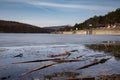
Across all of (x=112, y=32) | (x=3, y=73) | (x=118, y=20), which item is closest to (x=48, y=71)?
(x=3, y=73)

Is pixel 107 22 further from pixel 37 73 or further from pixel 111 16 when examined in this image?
pixel 37 73

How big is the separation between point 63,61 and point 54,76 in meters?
5.11

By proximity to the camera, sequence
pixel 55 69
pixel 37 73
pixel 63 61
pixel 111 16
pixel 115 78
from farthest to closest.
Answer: pixel 111 16
pixel 63 61
pixel 55 69
pixel 37 73
pixel 115 78

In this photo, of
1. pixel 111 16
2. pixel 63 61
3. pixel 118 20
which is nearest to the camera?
pixel 63 61

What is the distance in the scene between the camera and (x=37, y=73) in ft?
40.9

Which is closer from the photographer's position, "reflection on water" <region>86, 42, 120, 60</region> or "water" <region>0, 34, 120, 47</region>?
"reflection on water" <region>86, 42, 120, 60</region>

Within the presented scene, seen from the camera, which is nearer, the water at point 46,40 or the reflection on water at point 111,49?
A: the reflection on water at point 111,49

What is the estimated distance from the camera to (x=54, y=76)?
1157cm

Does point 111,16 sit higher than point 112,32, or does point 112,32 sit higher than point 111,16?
point 111,16

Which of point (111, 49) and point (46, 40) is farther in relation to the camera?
point (46, 40)

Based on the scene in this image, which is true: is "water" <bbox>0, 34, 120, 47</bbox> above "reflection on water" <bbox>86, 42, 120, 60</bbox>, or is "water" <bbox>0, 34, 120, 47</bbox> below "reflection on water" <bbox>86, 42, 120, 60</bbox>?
below

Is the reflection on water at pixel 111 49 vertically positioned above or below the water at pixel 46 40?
above

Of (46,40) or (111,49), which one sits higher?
(111,49)

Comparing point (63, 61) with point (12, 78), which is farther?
point (63, 61)
